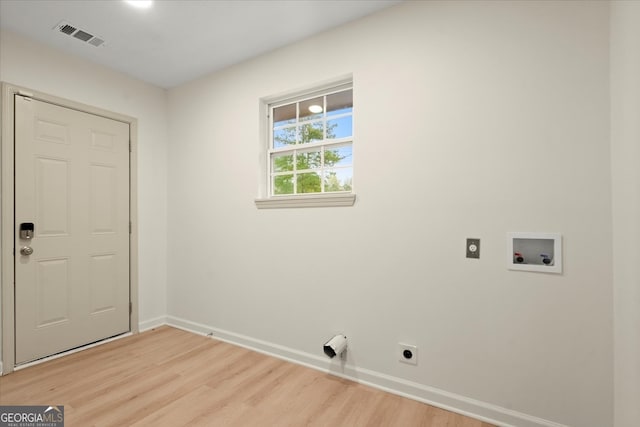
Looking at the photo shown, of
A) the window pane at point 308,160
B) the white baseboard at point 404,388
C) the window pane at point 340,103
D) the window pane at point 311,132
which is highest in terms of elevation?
the window pane at point 340,103

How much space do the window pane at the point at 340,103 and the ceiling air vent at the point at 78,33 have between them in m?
2.02

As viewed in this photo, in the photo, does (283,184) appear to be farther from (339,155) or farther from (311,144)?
(339,155)

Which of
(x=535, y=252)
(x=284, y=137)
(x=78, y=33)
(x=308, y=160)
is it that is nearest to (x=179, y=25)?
(x=78, y=33)

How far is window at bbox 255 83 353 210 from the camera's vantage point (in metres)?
2.44

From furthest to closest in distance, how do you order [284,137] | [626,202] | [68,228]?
[284,137] → [68,228] → [626,202]

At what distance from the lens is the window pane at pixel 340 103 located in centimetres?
245

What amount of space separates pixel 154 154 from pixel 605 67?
388 cm

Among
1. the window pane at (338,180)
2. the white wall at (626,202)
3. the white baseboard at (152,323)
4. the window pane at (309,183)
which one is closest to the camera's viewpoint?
the white wall at (626,202)

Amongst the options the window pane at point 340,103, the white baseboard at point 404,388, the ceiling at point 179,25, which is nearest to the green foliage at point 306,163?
the window pane at point 340,103

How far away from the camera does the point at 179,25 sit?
7.68 ft

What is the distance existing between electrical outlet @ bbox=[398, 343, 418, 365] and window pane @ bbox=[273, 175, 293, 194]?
156 centimetres

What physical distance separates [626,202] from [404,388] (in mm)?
1634

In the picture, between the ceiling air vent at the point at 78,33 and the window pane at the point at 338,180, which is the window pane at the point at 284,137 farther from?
the ceiling air vent at the point at 78,33

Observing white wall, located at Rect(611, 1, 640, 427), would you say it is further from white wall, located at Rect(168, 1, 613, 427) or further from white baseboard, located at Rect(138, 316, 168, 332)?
white baseboard, located at Rect(138, 316, 168, 332)
